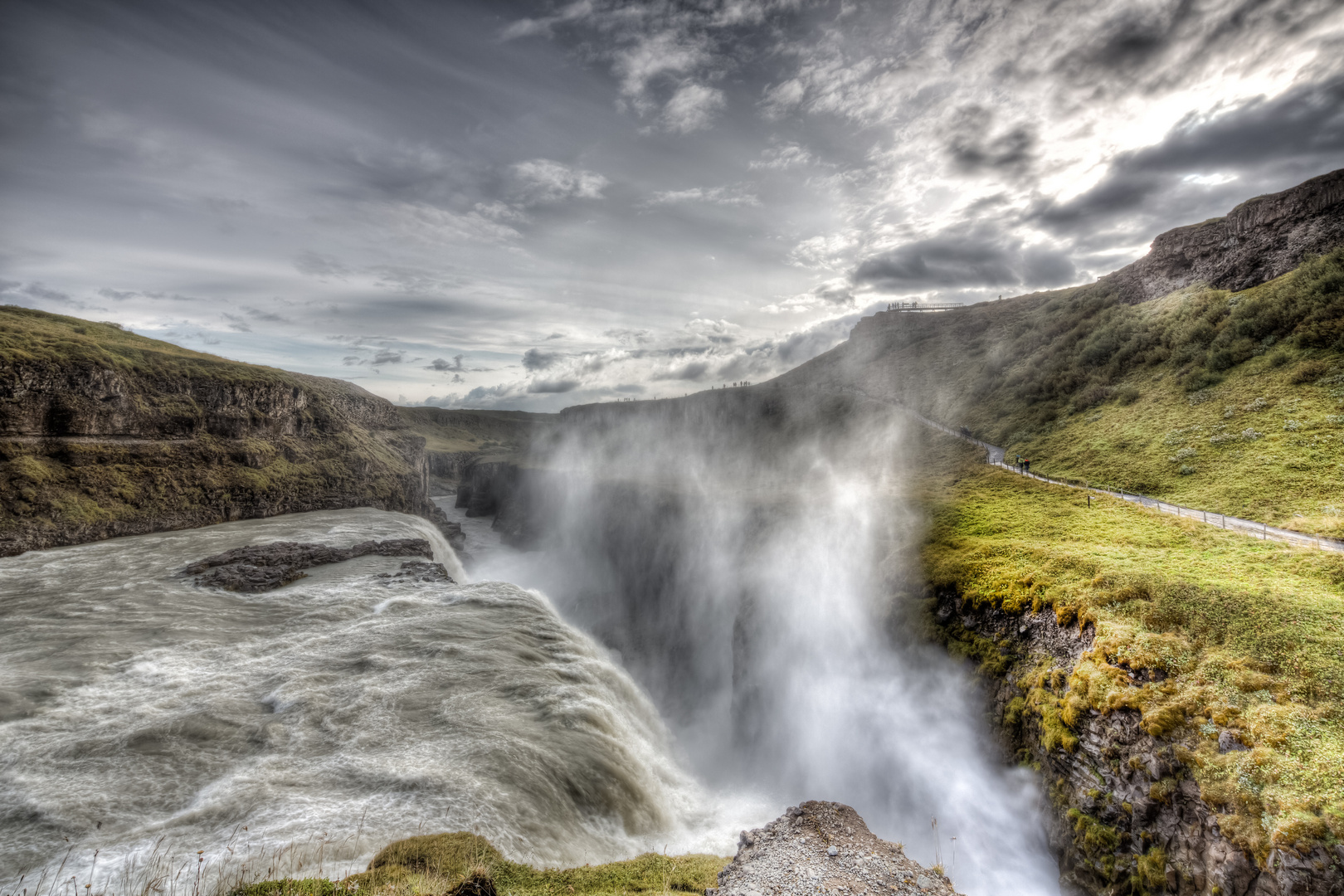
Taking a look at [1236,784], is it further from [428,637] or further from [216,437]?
[216,437]

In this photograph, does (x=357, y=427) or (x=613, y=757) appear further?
(x=357, y=427)

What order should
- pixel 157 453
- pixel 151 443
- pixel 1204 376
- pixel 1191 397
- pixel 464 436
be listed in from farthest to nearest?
pixel 464 436 → pixel 151 443 → pixel 157 453 → pixel 1204 376 → pixel 1191 397

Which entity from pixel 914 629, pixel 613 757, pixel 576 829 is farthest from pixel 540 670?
pixel 914 629

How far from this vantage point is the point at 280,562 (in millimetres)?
32500

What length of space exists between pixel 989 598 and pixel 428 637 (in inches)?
1054

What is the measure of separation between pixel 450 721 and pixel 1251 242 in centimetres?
6183

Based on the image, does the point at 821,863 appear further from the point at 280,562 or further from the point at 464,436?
the point at 464,436

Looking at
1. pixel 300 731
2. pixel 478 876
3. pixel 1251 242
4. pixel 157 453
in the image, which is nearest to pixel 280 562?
pixel 300 731

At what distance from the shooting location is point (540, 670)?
23.1 meters

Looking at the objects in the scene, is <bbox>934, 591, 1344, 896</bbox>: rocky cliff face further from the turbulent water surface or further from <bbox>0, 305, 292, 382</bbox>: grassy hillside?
<bbox>0, 305, 292, 382</bbox>: grassy hillside

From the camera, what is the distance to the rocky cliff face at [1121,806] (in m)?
9.81

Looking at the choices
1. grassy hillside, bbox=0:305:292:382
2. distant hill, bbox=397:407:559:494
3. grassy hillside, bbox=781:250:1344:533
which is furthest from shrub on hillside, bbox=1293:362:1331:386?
distant hill, bbox=397:407:559:494

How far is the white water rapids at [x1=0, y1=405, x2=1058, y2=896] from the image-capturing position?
13.0m

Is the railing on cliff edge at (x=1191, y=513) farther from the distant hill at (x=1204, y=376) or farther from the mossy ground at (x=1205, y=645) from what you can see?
the mossy ground at (x=1205, y=645)
